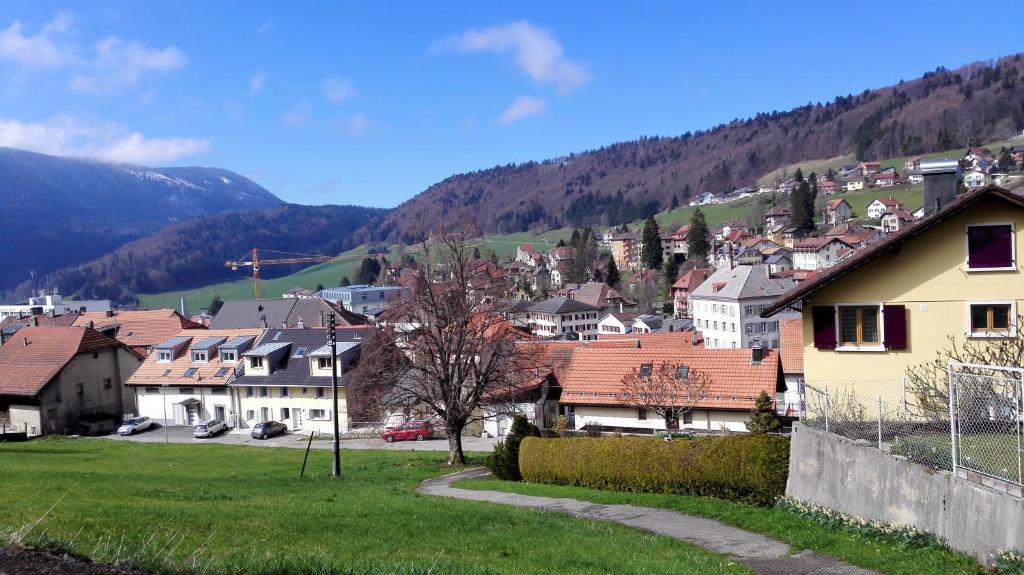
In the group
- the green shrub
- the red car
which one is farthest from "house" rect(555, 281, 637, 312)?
the green shrub

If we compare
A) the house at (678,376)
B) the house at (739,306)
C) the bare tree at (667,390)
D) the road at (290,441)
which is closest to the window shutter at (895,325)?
the house at (678,376)

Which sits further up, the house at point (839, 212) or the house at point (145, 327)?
the house at point (839, 212)

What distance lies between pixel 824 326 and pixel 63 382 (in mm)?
47640

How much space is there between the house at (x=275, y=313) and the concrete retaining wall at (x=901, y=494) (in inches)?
2688

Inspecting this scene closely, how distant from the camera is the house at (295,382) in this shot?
49438 mm

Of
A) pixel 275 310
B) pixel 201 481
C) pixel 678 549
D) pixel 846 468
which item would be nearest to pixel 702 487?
pixel 846 468

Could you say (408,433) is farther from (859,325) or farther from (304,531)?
(304,531)

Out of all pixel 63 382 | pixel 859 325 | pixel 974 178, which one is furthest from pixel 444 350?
pixel 974 178

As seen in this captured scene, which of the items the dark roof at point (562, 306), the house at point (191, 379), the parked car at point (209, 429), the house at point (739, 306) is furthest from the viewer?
the dark roof at point (562, 306)

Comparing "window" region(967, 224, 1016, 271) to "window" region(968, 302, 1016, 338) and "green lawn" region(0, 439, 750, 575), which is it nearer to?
"window" region(968, 302, 1016, 338)

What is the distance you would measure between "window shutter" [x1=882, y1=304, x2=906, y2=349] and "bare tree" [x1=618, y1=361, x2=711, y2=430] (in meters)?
14.3

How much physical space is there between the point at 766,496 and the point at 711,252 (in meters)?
156

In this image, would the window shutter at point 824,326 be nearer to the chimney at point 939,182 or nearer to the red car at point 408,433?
the chimney at point 939,182

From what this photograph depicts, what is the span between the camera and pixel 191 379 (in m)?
54.6
